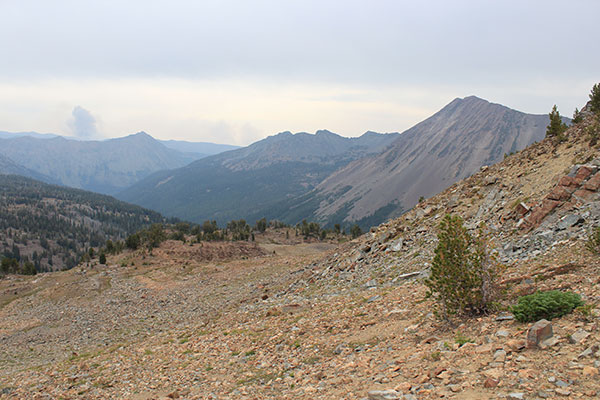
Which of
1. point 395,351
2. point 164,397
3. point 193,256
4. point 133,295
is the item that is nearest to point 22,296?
point 133,295

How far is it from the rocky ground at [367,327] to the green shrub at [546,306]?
23cm

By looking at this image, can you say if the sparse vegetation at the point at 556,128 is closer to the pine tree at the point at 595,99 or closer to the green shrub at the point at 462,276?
the pine tree at the point at 595,99

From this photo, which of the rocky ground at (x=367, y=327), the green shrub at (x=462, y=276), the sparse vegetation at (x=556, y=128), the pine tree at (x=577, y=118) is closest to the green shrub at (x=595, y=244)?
the rocky ground at (x=367, y=327)

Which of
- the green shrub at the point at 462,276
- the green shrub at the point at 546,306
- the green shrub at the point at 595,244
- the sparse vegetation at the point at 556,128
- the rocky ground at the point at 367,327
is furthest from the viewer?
the sparse vegetation at the point at 556,128

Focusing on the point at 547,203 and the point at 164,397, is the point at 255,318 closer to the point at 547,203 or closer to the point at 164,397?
the point at 164,397

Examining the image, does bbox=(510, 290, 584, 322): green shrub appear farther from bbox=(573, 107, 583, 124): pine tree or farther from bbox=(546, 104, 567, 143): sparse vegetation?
A: bbox=(573, 107, 583, 124): pine tree

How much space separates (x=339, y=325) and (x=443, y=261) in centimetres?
503

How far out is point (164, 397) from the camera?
407 inches

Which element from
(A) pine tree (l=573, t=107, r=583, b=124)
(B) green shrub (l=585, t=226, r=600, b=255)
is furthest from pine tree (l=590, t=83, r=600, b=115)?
(B) green shrub (l=585, t=226, r=600, b=255)

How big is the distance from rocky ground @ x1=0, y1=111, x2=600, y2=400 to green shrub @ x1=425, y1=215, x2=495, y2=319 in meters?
0.42

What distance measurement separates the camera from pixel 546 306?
8.10m

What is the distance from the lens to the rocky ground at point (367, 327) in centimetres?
718

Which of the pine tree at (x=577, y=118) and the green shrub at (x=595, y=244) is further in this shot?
the pine tree at (x=577, y=118)

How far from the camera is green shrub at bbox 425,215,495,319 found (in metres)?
9.59
